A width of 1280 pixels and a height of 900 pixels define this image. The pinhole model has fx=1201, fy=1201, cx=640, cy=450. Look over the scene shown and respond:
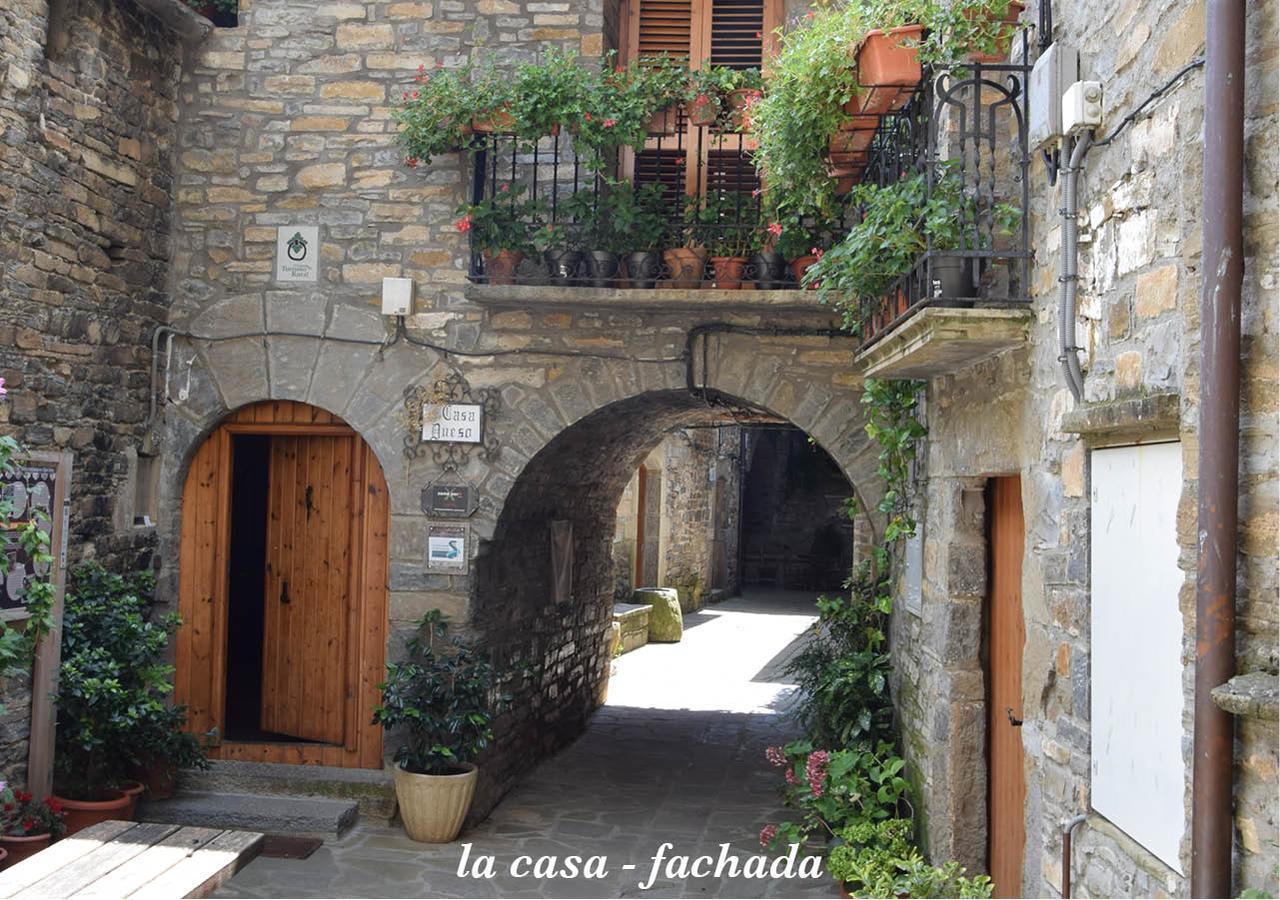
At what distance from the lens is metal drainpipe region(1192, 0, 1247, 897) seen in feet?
7.61

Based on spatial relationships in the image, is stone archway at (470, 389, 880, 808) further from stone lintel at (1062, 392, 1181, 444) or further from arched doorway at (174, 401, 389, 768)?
stone lintel at (1062, 392, 1181, 444)

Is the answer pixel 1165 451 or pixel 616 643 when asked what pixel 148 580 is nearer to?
pixel 1165 451

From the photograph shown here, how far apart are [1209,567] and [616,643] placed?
10.4m

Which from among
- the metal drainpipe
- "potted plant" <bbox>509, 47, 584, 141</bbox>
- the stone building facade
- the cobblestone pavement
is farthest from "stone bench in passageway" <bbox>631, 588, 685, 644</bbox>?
the metal drainpipe

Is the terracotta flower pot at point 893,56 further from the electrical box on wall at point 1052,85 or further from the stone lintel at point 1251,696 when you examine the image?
the stone lintel at point 1251,696

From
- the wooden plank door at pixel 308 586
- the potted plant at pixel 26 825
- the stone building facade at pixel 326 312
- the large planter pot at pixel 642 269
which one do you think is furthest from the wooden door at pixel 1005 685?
the potted plant at pixel 26 825

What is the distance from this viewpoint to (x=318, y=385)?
665 centimetres

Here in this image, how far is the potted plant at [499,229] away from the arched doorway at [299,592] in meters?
1.41

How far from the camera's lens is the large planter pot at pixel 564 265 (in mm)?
6270

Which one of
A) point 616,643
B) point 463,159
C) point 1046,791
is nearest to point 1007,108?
Result: point 1046,791

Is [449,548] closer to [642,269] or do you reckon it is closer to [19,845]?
[642,269]

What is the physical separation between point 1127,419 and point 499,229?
13.8ft

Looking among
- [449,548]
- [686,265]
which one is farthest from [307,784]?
[686,265]

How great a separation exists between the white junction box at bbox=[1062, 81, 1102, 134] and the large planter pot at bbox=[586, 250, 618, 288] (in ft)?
10.8
